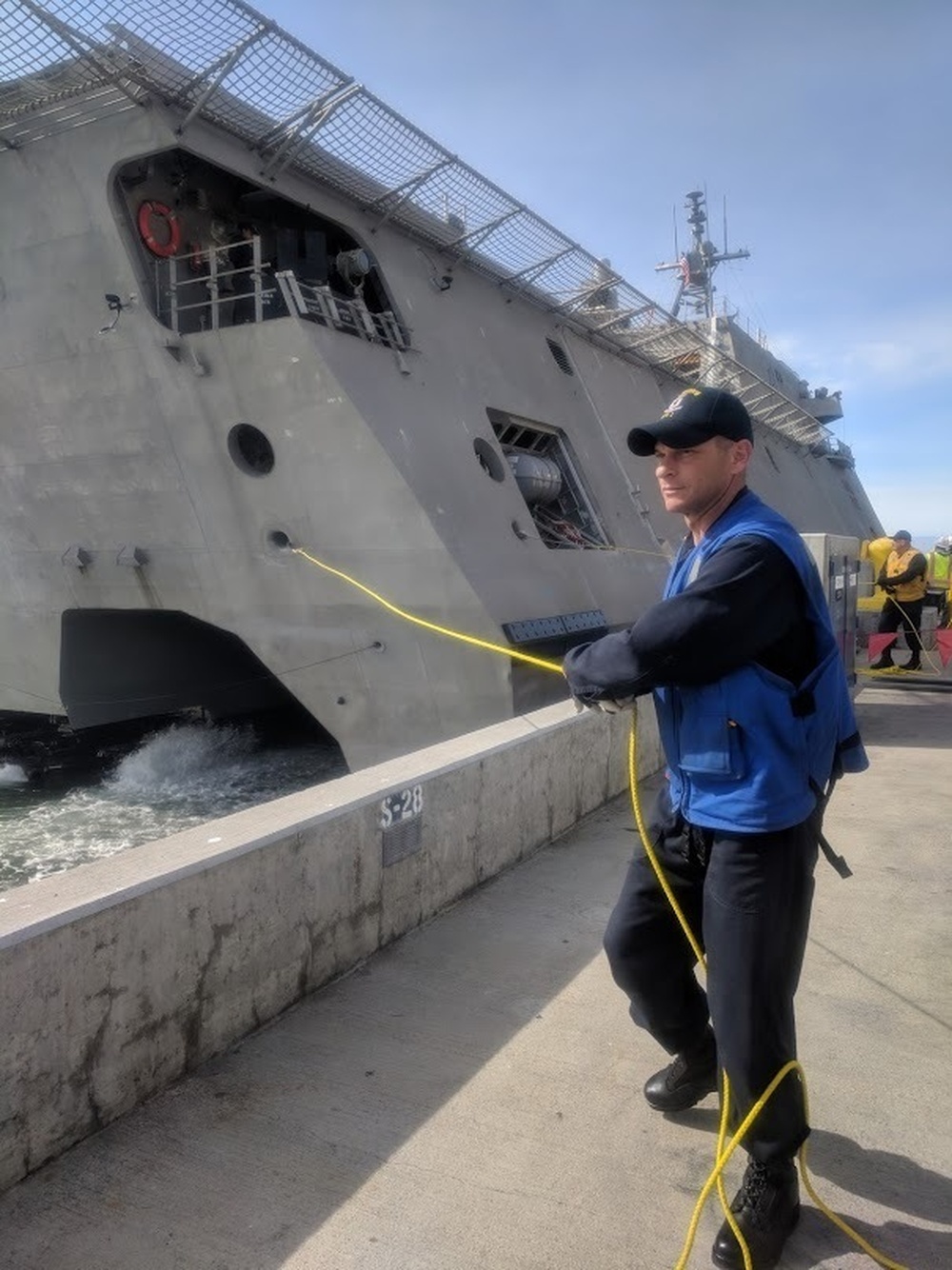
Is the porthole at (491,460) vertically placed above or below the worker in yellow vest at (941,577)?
above

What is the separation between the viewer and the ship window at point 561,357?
14.0 m

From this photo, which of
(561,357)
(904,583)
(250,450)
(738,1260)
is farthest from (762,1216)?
(561,357)

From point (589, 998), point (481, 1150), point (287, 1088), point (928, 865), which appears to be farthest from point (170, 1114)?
point (928, 865)

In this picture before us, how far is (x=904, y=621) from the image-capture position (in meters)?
12.8

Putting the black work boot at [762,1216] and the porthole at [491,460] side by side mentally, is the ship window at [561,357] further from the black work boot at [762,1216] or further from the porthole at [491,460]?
the black work boot at [762,1216]

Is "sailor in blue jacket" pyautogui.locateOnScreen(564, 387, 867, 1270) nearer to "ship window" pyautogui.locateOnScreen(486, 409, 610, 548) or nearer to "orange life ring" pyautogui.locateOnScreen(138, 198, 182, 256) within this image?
"orange life ring" pyautogui.locateOnScreen(138, 198, 182, 256)

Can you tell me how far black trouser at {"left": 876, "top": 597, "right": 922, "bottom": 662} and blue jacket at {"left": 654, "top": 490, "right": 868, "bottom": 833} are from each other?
11.3 m

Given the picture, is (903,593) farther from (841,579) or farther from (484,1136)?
(484,1136)

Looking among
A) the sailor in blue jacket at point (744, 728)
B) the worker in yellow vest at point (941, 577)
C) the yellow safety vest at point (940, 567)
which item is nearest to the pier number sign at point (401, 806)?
the sailor in blue jacket at point (744, 728)

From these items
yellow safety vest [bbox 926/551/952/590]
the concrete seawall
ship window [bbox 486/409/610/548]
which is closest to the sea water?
ship window [bbox 486/409/610/548]

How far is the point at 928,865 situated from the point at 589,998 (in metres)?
2.46

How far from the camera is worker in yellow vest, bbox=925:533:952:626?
623 inches

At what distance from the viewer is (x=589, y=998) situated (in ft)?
11.7

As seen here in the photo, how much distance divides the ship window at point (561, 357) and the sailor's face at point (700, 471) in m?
12.0
